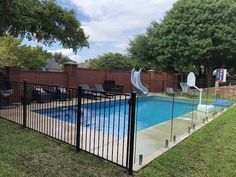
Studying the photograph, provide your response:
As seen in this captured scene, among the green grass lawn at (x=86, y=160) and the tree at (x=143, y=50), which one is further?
the tree at (x=143, y=50)

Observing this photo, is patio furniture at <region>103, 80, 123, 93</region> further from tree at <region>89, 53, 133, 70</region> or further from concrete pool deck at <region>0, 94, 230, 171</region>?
tree at <region>89, 53, 133, 70</region>

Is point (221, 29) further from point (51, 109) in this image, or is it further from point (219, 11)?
point (51, 109)

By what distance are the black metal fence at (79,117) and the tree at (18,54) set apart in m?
18.3

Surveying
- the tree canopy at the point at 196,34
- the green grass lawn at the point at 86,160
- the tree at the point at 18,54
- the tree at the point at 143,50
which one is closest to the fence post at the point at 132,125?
the green grass lawn at the point at 86,160

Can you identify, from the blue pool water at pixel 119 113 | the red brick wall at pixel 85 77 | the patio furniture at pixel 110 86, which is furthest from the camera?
the patio furniture at pixel 110 86

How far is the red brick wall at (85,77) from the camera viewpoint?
11.5m

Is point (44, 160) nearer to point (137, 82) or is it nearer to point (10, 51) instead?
point (137, 82)

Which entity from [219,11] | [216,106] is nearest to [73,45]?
[216,106]

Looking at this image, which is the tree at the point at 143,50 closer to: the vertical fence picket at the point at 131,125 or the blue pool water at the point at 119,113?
the blue pool water at the point at 119,113

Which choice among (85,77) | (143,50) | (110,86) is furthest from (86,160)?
(143,50)

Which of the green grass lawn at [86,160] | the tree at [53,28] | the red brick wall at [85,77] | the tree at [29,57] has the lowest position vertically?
the green grass lawn at [86,160]

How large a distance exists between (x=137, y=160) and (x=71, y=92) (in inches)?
78.7

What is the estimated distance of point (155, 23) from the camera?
2586cm

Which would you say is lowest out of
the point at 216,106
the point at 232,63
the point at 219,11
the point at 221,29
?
the point at 216,106
